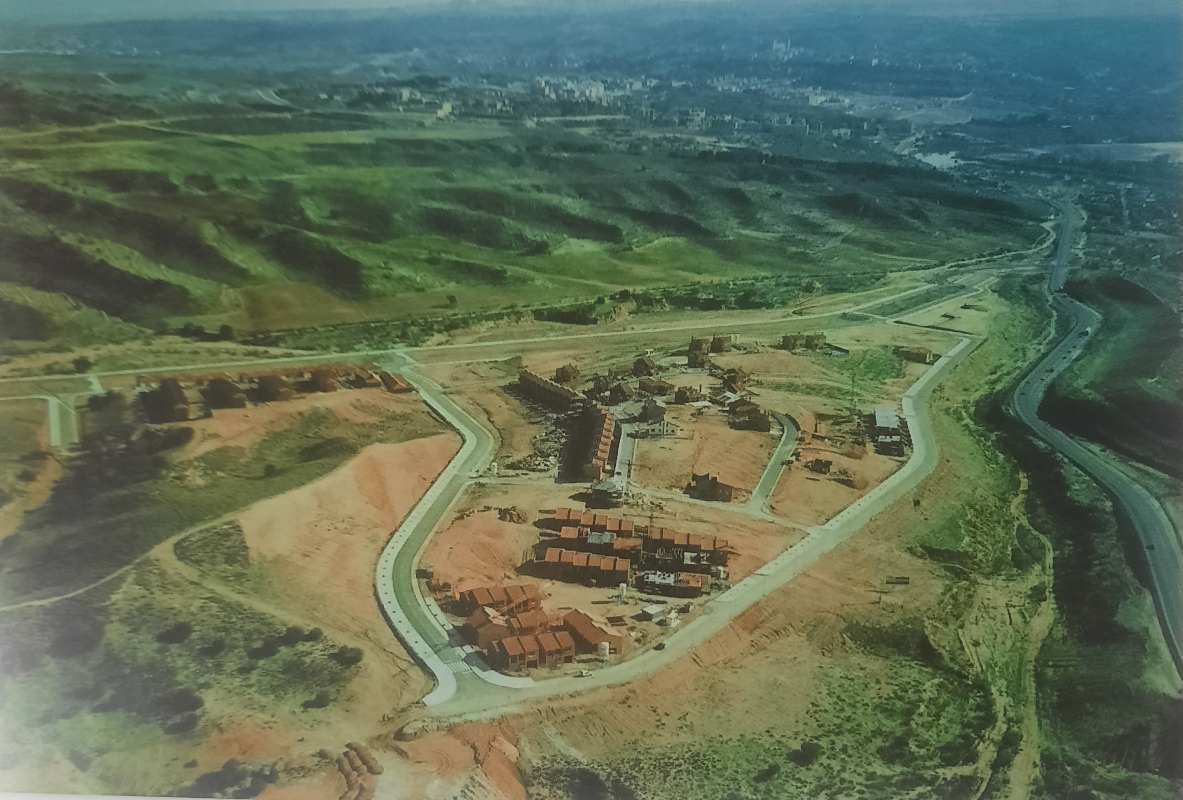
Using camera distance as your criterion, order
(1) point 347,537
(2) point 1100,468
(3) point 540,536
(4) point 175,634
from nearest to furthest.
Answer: (4) point 175,634 < (1) point 347,537 < (3) point 540,536 < (2) point 1100,468

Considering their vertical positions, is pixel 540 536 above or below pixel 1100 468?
below

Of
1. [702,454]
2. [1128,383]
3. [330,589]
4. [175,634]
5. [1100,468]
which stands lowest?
[175,634]

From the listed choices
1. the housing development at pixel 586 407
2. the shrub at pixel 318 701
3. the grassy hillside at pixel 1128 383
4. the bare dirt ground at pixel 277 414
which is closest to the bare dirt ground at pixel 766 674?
the housing development at pixel 586 407

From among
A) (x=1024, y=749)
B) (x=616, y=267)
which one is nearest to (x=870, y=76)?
(x=616, y=267)

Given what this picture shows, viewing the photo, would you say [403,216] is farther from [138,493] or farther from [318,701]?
[318,701]

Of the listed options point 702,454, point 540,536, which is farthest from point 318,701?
point 702,454

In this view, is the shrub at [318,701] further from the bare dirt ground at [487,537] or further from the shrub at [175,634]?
the bare dirt ground at [487,537]
